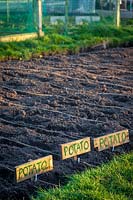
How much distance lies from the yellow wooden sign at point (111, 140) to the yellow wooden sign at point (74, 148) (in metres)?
0.11

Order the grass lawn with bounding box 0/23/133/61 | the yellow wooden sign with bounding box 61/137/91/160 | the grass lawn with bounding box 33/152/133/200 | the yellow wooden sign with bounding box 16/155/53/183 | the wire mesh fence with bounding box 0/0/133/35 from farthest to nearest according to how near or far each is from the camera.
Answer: the wire mesh fence with bounding box 0/0/133/35, the grass lawn with bounding box 0/23/133/61, the yellow wooden sign with bounding box 61/137/91/160, the yellow wooden sign with bounding box 16/155/53/183, the grass lawn with bounding box 33/152/133/200

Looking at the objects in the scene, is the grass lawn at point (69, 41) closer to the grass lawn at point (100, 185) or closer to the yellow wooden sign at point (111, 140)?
the yellow wooden sign at point (111, 140)

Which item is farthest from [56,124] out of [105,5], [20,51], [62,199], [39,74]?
[105,5]

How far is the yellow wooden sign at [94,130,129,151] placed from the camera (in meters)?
5.02

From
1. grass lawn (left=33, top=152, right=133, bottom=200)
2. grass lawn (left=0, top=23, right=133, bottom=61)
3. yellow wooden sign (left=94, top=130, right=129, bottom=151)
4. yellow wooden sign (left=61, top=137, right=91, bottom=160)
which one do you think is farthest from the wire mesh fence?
grass lawn (left=33, top=152, right=133, bottom=200)

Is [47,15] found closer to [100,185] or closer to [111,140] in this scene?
[111,140]

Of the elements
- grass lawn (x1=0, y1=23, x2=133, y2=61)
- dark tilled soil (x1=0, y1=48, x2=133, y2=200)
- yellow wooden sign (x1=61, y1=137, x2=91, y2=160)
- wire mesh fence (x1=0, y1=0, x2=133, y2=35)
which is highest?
wire mesh fence (x1=0, y1=0, x2=133, y2=35)

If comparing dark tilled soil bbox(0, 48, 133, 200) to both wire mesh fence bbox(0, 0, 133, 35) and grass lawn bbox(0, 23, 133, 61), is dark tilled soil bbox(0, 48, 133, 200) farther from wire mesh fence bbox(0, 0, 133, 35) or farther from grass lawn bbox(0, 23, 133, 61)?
wire mesh fence bbox(0, 0, 133, 35)

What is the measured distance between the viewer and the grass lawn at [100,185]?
4.25 metres

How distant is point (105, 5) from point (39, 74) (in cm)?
1197

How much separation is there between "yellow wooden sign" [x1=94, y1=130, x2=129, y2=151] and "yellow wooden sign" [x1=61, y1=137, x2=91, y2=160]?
112 mm

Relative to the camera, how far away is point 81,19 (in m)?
15.5

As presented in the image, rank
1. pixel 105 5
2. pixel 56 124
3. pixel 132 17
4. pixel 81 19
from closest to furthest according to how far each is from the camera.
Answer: pixel 56 124 → pixel 81 19 → pixel 132 17 → pixel 105 5

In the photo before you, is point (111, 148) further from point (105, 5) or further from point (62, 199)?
point (105, 5)
